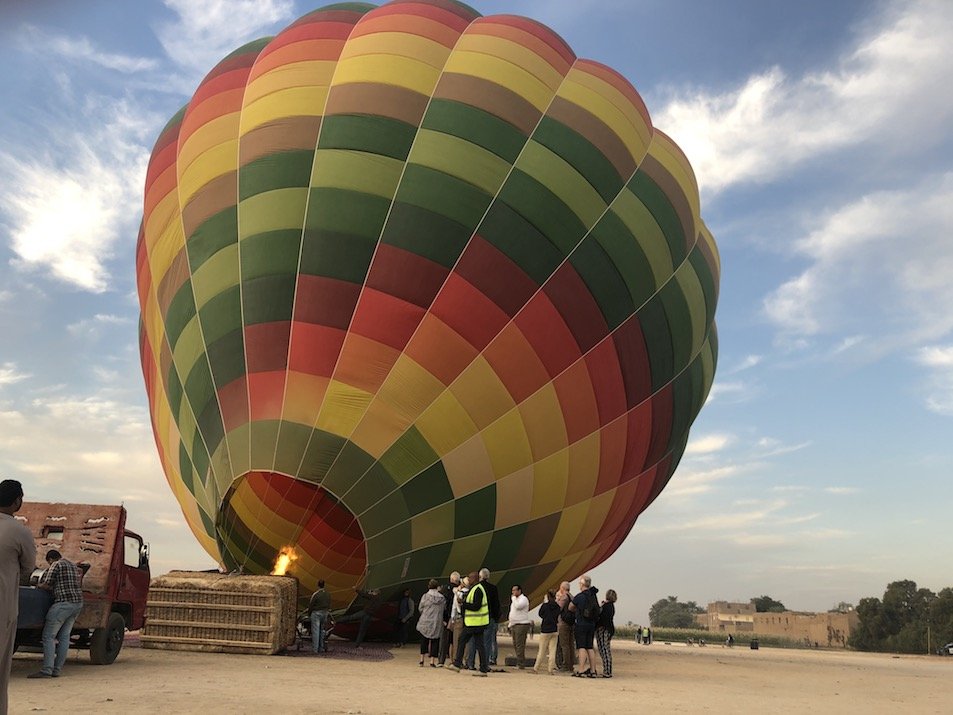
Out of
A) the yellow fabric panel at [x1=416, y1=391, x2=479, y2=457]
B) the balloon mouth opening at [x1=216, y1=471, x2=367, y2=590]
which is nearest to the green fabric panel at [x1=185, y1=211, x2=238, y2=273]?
the balloon mouth opening at [x1=216, y1=471, x2=367, y2=590]

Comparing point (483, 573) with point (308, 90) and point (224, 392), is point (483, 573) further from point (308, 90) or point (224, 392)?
point (308, 90)

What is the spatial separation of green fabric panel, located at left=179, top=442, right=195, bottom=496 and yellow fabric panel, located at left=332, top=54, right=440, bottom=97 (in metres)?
5.33

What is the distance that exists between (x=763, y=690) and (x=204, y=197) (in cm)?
892

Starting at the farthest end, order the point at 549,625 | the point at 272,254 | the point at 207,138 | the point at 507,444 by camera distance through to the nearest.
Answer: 1. the point at 207,138
2. the point at 507,444
3. the point at 272,254
4. the point at 549,625

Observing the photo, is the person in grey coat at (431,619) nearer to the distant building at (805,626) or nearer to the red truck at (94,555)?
the red truck at (94,555)

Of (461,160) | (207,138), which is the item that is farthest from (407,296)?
(207,138)

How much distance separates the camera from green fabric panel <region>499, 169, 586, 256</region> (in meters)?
10.5

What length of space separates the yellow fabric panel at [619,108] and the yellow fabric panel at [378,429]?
16.0 feet

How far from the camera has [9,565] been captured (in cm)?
352

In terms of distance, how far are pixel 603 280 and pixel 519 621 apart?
439cm

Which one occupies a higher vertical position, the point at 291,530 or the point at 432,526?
the point at 432,526

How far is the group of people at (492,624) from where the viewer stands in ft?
30.8

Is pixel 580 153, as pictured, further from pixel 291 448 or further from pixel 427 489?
pixel 291 448

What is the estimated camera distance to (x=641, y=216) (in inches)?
451
